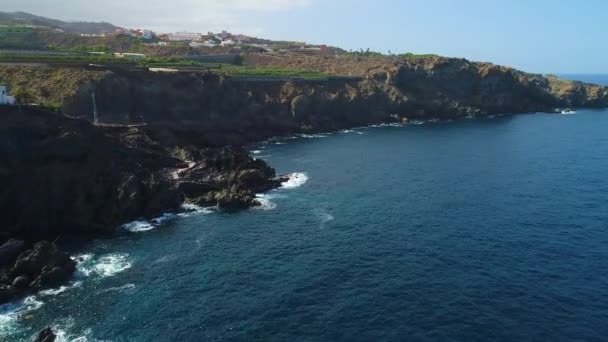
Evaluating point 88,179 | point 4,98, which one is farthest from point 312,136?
point 4,98

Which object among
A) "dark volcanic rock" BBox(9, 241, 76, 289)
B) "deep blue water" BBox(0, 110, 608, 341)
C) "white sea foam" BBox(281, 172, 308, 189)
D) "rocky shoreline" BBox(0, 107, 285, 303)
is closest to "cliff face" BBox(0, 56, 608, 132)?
"rocky shoreline" BBox(0, 107, 285, 303)

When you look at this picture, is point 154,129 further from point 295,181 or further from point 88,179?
point 295,181

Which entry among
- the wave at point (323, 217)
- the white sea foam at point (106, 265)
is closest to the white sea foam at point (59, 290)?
the white sea foam at point (106, 265)

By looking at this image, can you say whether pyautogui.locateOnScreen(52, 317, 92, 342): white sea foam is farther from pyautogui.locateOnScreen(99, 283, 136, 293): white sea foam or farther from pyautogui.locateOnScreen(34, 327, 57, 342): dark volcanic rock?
pyautogui.locateOnScreen(99, 283, 136, 293): white sea foam

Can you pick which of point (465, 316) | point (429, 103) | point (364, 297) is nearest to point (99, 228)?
point (364, 297)

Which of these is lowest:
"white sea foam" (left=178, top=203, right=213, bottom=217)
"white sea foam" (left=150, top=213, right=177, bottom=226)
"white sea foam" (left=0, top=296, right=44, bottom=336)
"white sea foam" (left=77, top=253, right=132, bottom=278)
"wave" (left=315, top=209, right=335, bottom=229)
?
"white sea foam" (left=0, top=296, right=44, bottom=336)

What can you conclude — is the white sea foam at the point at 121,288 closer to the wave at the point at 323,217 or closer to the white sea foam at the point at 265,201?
the wave at the point at 323,217

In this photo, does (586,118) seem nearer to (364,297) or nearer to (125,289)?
(364,297)
